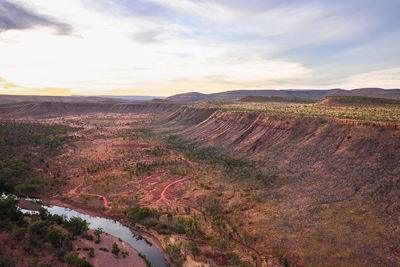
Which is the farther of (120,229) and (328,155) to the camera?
(328,155)

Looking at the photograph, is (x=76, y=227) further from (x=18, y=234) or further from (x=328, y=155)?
(x=328, y=155)

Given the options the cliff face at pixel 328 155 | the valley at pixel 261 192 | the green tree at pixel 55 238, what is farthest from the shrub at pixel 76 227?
the cliff face at pixel 328 155

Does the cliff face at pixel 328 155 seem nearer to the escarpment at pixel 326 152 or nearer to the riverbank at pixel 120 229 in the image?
the escarpment at pixel 326 152

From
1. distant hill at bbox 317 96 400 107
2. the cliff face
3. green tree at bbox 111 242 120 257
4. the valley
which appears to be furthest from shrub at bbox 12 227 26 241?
Answer: distant hill at bbox 317 96 400 107

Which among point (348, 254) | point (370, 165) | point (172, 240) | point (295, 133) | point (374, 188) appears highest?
point (295, 133)

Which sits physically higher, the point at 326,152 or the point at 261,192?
the point at 326,152

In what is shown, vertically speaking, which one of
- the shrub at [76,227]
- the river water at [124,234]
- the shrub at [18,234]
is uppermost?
the shrub at [18,234]

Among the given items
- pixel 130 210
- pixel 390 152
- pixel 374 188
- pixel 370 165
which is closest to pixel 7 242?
pixel 130 210

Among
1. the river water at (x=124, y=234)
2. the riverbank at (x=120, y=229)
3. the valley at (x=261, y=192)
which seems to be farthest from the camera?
the riverbank at (x=120, y=229)

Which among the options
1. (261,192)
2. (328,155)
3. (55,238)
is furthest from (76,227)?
(328,155)

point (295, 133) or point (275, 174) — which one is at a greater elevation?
point (295, 133)

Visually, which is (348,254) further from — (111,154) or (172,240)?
(111,154)
